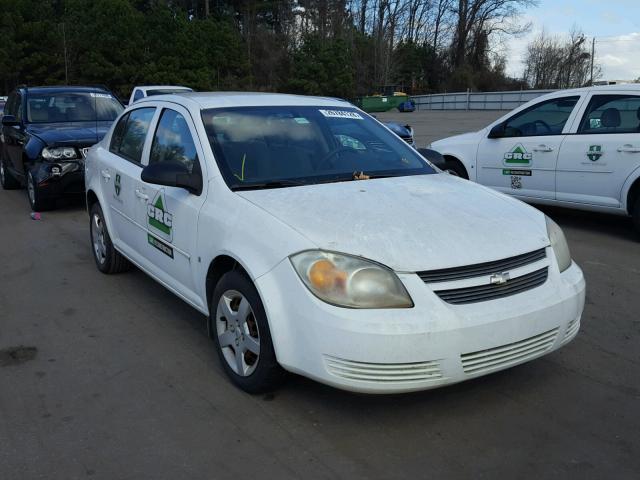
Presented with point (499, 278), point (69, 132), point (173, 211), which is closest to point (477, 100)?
point (69, 132)

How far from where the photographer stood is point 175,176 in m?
3.95

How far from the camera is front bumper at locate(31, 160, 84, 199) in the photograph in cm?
884

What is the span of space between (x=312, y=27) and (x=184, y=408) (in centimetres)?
6817

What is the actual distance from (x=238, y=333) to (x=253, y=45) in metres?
60.9

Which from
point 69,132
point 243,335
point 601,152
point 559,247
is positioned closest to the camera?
point 243,335

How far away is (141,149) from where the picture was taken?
507cm

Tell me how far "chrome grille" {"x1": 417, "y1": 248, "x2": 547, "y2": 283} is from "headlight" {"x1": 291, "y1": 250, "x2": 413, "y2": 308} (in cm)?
16

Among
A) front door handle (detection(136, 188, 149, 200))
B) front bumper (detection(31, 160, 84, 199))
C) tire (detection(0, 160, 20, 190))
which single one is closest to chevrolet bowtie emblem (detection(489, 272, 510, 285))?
front door handle (detection(136, 188, 149, 200))

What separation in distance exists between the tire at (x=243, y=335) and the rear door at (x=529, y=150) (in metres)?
5.34

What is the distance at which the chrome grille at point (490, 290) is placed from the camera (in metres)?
3.05

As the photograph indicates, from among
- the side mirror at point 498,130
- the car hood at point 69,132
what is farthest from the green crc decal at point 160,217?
the side mirror at point 498,130

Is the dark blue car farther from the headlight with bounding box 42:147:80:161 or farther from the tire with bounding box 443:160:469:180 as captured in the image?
the tire with bounding box 443:160:469:180

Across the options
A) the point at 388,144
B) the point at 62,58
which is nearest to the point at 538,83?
the point at 62,58

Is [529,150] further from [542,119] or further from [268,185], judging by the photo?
[268,185]
